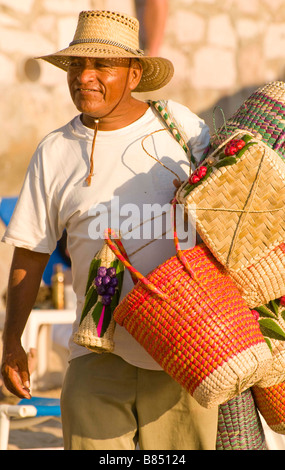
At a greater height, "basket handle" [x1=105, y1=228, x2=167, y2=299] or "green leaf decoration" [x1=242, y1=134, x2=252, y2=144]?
"green leaf decoration" [x1=242, y1=134, x2=252, y2=144]

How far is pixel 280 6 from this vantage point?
741cm

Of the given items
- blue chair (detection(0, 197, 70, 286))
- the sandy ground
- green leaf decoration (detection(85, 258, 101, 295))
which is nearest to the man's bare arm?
green leaf decoration (detection(85, 258, 101, 295))

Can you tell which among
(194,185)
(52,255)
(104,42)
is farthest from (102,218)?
(52,255)

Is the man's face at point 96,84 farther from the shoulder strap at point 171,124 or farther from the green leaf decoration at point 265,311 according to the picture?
the green leaf decoration at point 265,311

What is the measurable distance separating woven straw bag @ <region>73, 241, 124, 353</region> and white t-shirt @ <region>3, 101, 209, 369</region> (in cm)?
8

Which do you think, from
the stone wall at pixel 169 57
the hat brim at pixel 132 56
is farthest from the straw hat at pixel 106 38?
the stone wall at pixel 169 57

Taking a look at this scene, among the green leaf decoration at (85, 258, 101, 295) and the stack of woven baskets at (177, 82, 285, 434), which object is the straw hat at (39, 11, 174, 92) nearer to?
the stack of woven baskets at (177, 82, 285, 434)

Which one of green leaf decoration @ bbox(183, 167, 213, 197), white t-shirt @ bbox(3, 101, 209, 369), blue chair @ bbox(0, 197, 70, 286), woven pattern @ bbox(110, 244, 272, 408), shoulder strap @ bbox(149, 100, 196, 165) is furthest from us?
blue chair @ bbox(0, 197, 70, 286)

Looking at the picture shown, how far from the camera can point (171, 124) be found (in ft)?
8.44

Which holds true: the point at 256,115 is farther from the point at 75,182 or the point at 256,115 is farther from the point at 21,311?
the point at 21,311

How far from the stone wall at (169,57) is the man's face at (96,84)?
4.25 metres

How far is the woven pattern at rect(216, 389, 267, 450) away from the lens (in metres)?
2.56

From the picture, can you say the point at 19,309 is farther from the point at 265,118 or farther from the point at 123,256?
the point at 265,118

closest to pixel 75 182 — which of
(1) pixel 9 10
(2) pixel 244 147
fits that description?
(2) pixel 244 147
